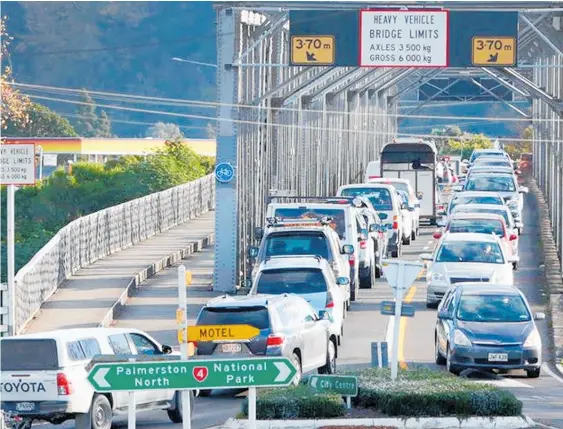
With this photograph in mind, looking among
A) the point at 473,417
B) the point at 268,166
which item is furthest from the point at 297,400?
the point at 268,166

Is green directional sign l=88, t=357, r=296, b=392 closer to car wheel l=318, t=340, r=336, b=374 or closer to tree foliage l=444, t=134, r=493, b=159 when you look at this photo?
car wheel l=318, t=340, r=336, b=374

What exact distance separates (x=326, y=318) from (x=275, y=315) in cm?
274

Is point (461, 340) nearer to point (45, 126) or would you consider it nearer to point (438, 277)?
point (438, 277)

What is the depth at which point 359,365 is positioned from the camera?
1041 inches

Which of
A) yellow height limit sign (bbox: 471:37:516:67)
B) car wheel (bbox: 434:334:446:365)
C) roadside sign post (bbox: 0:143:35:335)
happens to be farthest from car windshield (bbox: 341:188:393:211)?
roadside sign post (bbox: 0:143:35:335)

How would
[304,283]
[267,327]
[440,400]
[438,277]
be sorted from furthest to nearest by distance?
[438,277]
[304,283]
[267,327]
[440,400]

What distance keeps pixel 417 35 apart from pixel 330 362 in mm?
13971

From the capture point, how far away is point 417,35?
122 feet

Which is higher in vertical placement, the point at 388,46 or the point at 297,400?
the point at 388,46

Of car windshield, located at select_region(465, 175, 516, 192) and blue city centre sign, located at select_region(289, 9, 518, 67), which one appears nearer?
blue city centre sign, located at select_region(289, 9, 518, 67)

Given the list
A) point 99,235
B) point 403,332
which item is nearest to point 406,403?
point 403,332

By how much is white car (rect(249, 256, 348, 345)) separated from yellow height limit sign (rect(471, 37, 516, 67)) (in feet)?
37.3

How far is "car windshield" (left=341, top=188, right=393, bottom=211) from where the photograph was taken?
44.7 m

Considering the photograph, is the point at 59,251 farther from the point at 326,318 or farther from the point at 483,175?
the point at 483,175
